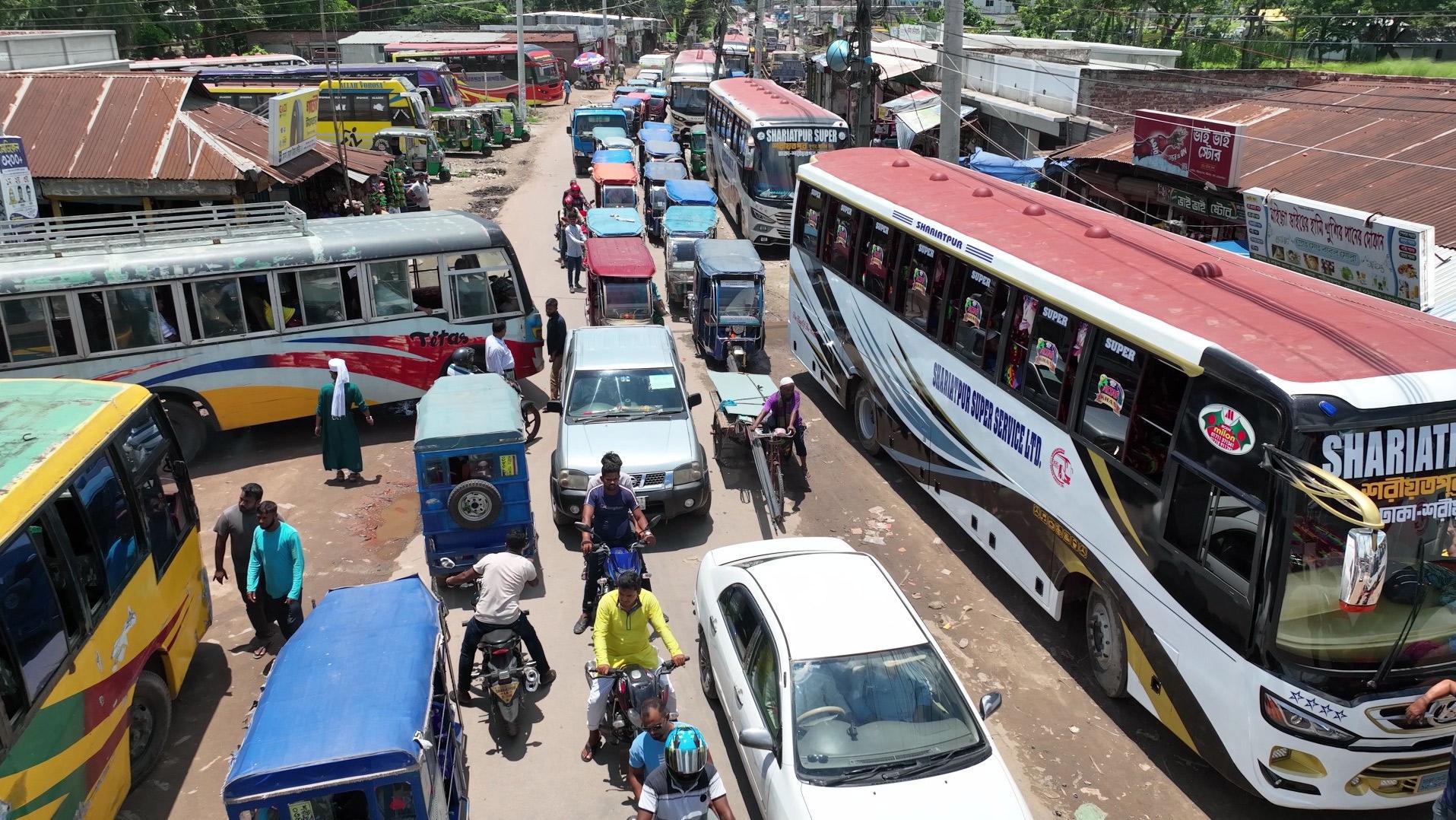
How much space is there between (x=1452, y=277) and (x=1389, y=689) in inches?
298

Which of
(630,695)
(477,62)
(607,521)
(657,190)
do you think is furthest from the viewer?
(477,62)

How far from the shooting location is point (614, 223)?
2075cm

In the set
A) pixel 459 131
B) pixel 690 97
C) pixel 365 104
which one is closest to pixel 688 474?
pixel 365 104

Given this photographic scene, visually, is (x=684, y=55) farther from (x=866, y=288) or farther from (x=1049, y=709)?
(x=1049, y=709)

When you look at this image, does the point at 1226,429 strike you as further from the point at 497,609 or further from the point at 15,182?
the point at 15,182

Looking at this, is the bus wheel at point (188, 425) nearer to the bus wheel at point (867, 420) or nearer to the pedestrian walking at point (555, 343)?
the pedestrian walking at point (555, 343)

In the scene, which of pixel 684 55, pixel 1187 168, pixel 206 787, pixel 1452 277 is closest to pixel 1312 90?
pixel 1187 168

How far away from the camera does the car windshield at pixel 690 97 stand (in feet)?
167

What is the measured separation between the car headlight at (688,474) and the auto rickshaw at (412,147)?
25135 millimetres

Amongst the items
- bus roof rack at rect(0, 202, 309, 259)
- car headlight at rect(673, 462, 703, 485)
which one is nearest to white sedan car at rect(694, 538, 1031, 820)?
car headlight at rect(673, 462, 703, 485)

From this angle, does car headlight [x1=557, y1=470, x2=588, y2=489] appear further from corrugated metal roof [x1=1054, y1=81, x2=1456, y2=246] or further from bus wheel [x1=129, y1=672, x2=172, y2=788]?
corrugated metal roof [x1=1054, y1=81, x2=1456, y2=246]

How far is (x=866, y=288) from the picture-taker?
13547mm

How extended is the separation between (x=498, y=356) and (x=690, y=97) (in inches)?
1584

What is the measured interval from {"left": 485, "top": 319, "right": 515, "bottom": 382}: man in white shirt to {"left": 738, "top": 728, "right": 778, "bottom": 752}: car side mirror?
8.51 m
